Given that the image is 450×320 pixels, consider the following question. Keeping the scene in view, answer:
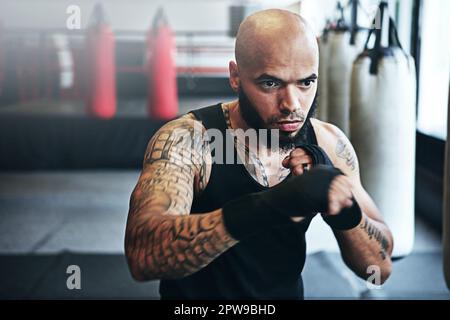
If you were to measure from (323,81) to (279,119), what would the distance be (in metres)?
0.42

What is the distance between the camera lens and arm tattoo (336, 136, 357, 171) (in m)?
1.38

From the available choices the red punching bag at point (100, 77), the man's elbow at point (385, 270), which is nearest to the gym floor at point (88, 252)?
the man's elbow at point (385, 270)

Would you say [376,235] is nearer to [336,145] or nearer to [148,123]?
[336,145]

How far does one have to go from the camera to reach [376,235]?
134cm

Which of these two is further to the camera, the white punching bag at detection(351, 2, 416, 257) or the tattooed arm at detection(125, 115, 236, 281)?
the white punching bag at detection(351, 2, 416, 257)

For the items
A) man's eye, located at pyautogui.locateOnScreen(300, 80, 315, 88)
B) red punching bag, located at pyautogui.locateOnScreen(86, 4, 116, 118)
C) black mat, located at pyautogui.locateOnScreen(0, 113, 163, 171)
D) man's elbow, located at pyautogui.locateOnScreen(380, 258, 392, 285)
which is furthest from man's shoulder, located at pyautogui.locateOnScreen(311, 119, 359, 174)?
red punching bag, located at pyautogui.locateOnScreen(86, 4, 116, 118)

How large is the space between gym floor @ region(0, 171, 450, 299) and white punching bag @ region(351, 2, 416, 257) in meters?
0.24

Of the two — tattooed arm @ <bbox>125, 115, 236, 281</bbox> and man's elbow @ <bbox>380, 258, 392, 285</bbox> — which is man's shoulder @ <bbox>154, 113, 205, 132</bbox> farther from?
man's elbow @ <bbox>380, 258, 392, 285</bbox>

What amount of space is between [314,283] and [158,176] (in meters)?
0.74

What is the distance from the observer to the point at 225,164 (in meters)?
1.27

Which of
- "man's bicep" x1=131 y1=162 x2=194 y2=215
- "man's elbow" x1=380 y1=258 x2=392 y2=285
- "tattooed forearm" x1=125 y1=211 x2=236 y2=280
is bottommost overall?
"man's elbow" x1=380 y1=258 x2=392 y2=285
